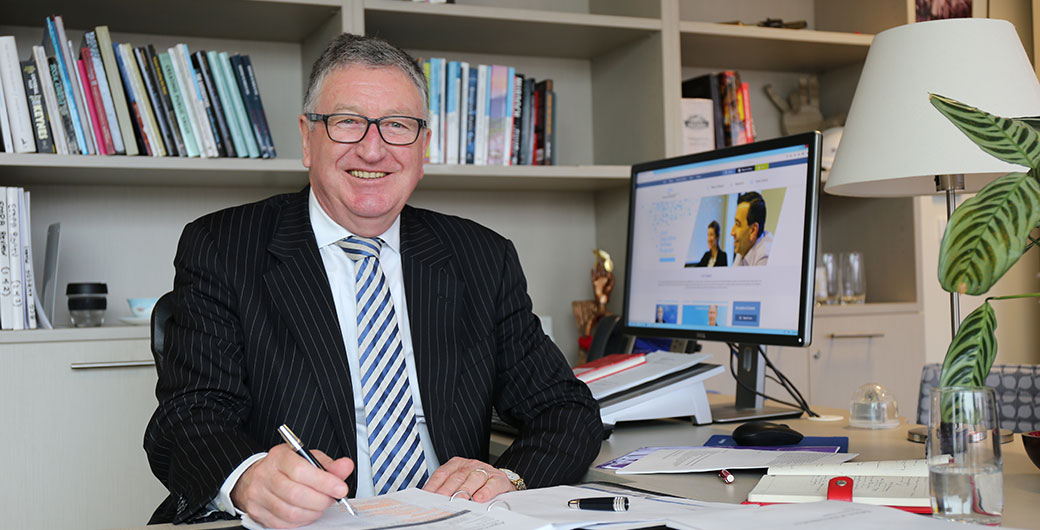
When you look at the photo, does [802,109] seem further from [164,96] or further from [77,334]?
[77,334]

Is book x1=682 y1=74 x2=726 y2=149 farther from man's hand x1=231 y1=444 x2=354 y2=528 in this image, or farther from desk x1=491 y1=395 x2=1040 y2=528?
man's hand x1=231 y1=444 x2=354 y2=528

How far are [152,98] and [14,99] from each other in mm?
294

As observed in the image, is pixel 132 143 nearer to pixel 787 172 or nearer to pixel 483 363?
pixel 483 363

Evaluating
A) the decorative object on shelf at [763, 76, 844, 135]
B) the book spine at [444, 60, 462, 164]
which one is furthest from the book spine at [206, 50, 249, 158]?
the decorative object on shelf at [763, 76, 844, 135]

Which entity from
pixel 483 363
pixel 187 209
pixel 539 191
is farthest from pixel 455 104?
pixel 483 363

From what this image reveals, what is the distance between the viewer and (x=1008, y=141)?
0.87m

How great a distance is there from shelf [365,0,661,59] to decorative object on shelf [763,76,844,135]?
73 cm

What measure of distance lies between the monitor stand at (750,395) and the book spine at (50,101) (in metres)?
1.59

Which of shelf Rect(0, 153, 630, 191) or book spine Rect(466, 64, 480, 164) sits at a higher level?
book spine Rect(466, 64, 480, 164)

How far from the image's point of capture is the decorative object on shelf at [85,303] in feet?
7.41

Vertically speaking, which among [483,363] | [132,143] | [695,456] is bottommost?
[695,456]

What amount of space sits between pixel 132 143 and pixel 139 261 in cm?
42

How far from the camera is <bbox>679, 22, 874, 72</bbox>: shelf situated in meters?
2.82

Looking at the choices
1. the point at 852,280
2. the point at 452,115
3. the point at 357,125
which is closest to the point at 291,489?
the point at 357,125
